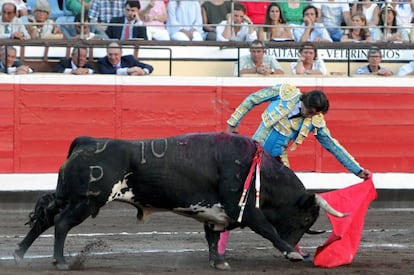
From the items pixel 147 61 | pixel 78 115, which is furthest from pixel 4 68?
pixel 147 61

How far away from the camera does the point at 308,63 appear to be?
11.7m

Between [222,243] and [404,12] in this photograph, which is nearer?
[222,243]

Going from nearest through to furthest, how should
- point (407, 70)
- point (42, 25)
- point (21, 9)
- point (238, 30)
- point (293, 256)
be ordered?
point (293, 256) < point (42, 25) < point (21, 9) < point (407, 70) < point (238, 30)

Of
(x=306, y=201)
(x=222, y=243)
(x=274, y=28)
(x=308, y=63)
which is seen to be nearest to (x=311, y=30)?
(x=274, y=28)

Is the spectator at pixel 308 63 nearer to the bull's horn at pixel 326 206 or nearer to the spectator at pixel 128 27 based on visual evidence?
the spectator at pixel 128 27

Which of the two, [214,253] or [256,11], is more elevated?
[256,11]

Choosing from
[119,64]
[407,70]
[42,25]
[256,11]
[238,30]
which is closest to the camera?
[119,64]

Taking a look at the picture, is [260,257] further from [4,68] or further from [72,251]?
[4,68]

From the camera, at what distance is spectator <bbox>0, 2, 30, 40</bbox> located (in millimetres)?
11297

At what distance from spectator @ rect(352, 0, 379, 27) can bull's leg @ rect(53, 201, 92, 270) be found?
22.1 ft

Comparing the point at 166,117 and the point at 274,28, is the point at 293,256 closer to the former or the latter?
the point at 166,117

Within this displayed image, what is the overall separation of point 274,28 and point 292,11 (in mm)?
425

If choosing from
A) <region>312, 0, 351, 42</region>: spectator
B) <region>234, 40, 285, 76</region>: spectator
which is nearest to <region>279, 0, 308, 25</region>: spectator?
<region>312, 0, 351, 42</region>: spectator

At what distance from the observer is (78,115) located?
11219mm
